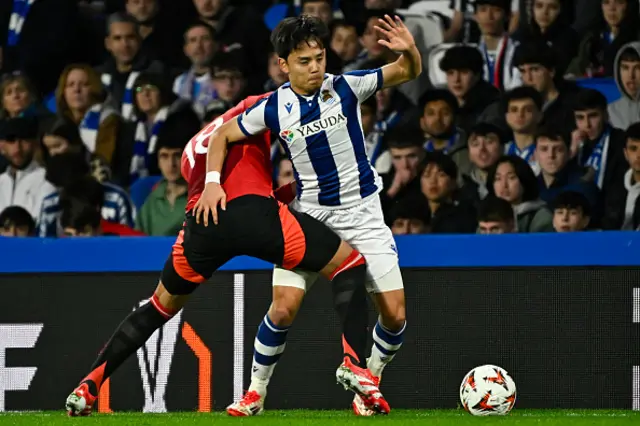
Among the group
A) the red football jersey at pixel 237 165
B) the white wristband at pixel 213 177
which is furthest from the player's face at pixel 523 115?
the white wristband at pixel 213 177

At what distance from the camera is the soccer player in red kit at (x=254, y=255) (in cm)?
495

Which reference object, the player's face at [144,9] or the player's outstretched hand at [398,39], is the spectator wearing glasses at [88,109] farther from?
the player's outstretched hand at [398,39]

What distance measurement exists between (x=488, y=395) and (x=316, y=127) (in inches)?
55.0

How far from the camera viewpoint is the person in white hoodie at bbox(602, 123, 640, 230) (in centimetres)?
748

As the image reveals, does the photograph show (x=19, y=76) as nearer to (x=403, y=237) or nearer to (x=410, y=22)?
(x=410, y=22)

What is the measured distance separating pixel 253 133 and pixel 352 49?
142 inches

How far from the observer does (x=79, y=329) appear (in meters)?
6.14

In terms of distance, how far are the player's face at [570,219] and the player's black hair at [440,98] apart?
1269 millimetres

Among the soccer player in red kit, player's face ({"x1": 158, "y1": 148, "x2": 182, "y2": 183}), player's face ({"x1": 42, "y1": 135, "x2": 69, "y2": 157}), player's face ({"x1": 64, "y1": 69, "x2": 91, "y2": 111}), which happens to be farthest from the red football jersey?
player's face ({"x1": 64, "y1": 69, "x2": 91, "y2": 111})

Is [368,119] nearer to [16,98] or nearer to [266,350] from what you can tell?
[16,98]

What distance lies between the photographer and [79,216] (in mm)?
8133

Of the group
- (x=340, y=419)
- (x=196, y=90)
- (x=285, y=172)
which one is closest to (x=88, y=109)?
(x=196, y=90)

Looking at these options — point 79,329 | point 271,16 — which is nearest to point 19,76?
point 271,16

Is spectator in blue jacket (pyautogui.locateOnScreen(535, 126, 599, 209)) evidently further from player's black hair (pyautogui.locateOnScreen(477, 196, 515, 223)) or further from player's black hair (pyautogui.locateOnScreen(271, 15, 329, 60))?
player's black hair (pyautogui.locateOnScreen(271, 15, 329, 60))
